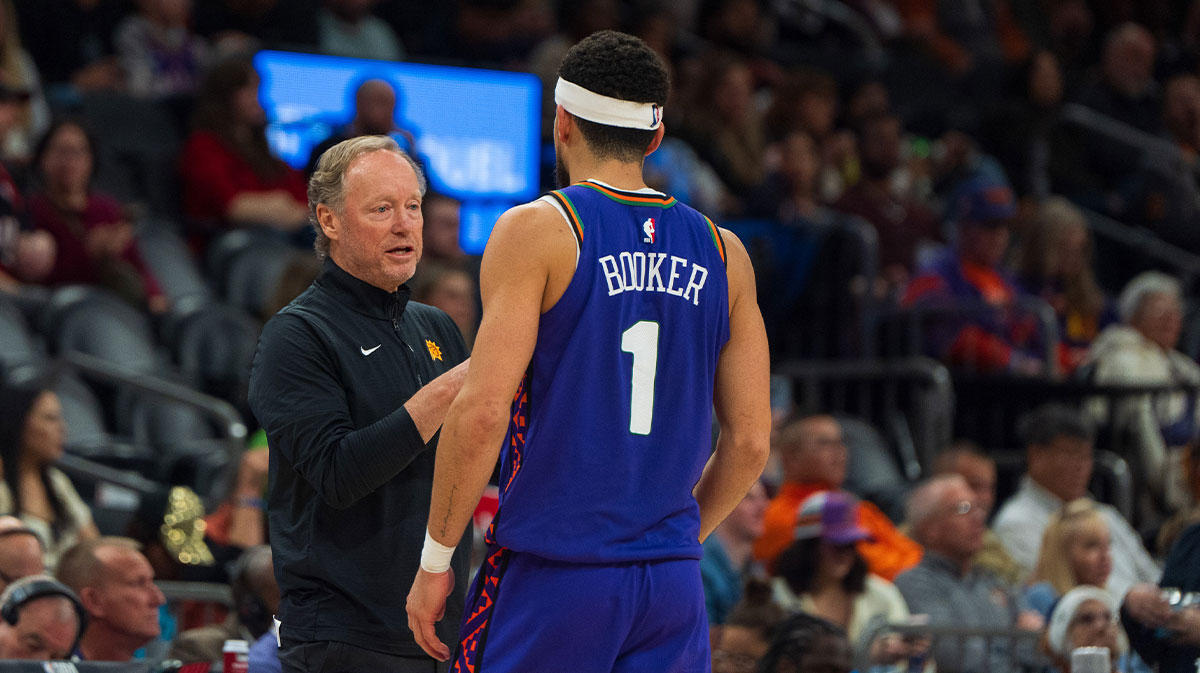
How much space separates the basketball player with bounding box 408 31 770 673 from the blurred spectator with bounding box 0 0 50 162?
21.5 ft

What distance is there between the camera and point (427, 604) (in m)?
3.03

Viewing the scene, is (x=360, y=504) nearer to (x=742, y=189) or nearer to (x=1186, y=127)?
(x=742, y=189)

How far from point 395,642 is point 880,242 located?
8.27 m

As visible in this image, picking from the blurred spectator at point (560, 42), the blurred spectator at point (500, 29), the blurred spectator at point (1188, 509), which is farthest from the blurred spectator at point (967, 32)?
the blurred spectator at point (1188, 509)

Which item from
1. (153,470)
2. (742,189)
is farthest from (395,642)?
(742,189)

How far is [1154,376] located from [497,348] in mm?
7705

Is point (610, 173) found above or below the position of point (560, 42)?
below

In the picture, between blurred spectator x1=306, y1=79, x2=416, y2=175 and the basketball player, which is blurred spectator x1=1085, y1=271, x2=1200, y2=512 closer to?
blurred spectator x1=306, y1=79, x2=416, y2=175

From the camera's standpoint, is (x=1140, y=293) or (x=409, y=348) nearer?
(x=409, y=348)

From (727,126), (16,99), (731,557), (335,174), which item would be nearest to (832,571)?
(731,557)

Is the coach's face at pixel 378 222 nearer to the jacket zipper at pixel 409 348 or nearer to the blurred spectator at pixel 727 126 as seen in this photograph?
the jacket zipper at pixel 409 348

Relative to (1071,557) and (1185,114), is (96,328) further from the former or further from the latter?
(1185,114)

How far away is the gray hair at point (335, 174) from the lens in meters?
3.44

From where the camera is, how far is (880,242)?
436 inches
